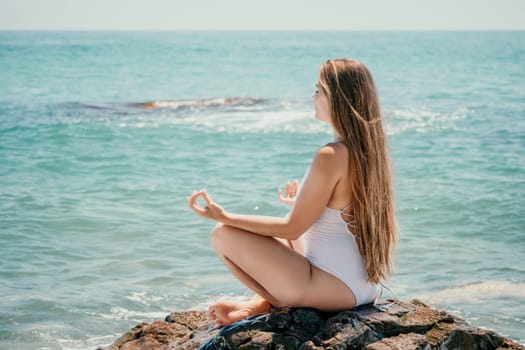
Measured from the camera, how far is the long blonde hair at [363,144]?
371 cm

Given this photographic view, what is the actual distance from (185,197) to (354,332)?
7500 mm

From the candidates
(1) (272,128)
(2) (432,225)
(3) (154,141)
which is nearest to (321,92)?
(2) (432,225)

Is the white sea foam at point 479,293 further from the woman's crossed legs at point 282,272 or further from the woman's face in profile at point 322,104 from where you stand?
the woman's face in profile at point 322,104

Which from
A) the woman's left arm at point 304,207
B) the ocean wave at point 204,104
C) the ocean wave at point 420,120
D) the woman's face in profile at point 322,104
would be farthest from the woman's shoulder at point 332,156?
the ocean wave at point 204,104

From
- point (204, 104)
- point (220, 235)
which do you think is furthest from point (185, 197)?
point (204, 104)

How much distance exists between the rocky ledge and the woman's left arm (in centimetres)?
45

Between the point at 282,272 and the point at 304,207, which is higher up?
the point at 304,207

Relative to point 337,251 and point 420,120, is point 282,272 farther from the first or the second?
point 420,120

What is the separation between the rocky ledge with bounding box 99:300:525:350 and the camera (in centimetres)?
361

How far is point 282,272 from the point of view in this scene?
3.72 metres

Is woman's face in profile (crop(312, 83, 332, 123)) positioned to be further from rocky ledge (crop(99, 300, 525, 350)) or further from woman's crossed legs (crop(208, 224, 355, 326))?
rocky ledge (crop(99, 300, 525, 350))

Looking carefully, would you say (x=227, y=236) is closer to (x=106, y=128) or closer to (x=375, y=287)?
(x=375, y=287)

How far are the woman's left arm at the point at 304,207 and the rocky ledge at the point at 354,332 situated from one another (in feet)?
A: 1.48

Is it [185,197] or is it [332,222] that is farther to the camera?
[185,197]
